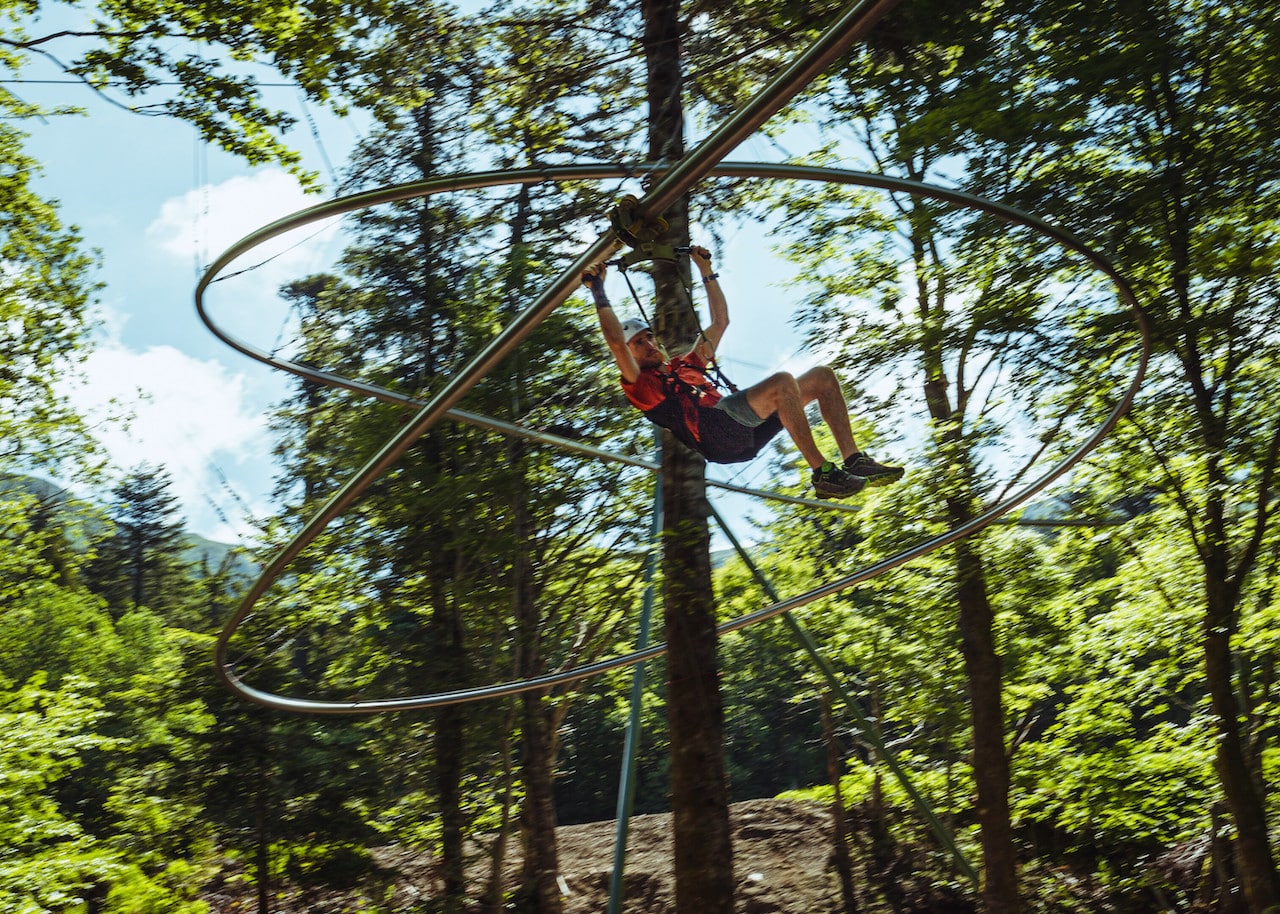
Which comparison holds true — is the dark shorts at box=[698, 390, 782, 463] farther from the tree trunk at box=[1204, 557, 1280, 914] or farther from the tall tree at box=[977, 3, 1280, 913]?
the tree trunk at box=[1204, 557, 1280, 914]

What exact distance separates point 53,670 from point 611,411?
→ 18.6m

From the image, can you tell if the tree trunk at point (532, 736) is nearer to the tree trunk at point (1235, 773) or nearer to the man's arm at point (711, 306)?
the man's arm at point (711, 306)

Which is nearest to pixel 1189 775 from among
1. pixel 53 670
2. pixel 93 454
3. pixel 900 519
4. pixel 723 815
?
pixel 900 519

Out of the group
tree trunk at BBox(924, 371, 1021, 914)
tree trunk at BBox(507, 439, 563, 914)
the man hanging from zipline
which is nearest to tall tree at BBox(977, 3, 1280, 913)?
tree trunk at BBox(924, 371, 1021, 914)

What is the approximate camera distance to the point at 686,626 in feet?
22.5

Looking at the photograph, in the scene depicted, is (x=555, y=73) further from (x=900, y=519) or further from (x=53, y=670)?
(x=53, y=670)

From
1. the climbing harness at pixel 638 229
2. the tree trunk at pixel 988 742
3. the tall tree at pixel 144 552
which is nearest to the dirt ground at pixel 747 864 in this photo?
the tree trunk at pixel 988 742

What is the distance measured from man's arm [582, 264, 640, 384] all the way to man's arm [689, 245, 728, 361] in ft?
1.29

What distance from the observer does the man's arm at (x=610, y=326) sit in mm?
4570

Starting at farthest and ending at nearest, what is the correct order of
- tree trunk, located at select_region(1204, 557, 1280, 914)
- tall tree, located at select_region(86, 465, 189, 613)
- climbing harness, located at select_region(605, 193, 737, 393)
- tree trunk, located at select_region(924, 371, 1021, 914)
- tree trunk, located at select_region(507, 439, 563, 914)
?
1. tall tree, located at select_region(86, 465, 189, 613)
2. tree trunk, located at select_region(507, 439, 563, 914)
3. tree trunk, located at select_region(924, 371, 1021, 914)
4. tree trunk, located at select_region(1204, 557, 1280, 914)
5. climbing harness, located at select_region(605, 193, 737, 393)

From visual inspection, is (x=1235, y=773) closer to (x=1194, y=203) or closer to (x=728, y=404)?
(x=1194, y=203)

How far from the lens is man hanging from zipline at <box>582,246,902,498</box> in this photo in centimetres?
536

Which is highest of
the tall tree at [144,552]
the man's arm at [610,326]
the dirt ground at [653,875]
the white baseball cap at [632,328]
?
the tall tree at [144,552]

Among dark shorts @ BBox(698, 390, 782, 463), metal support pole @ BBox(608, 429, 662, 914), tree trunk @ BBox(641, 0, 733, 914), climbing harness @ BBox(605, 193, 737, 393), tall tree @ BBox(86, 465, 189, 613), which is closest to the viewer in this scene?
climbing harness @ BBox(605, 193, 737, 393)
